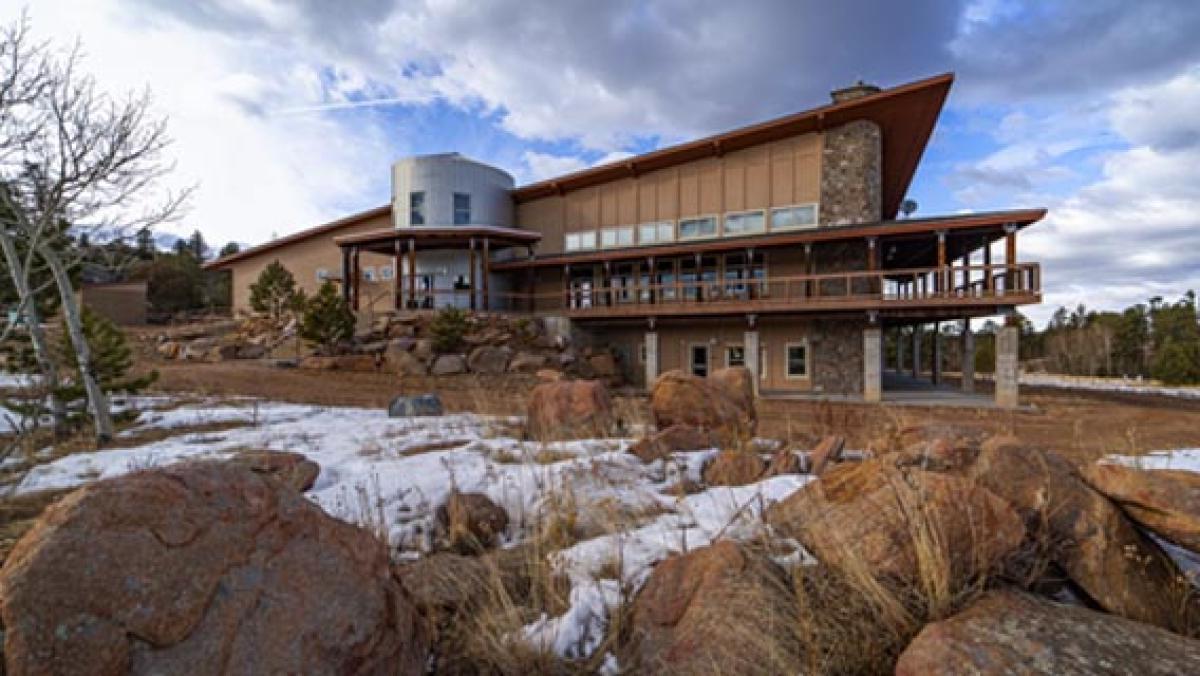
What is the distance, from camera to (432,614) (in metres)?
2.93

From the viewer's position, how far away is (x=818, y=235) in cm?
2016

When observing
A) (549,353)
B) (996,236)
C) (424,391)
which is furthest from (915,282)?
(424,391)

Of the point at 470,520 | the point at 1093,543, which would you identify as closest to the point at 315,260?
the point at 470,520

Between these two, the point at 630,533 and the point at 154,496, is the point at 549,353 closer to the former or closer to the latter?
the point at 630,533

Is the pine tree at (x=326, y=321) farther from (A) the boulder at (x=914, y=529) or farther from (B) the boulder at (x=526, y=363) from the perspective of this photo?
(A) the boulder at (x=914, y=529)

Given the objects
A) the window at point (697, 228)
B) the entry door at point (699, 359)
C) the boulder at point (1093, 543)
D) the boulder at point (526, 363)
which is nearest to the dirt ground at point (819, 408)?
the boulder at point (526, 363)

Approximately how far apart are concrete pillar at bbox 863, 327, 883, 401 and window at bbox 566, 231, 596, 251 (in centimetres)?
1417

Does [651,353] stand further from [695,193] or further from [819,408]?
[819,408]

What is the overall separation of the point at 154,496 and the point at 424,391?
15633mm

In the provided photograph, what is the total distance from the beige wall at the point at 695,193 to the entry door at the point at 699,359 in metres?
Result: 6.27

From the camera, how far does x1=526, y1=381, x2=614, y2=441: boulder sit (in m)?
7.56

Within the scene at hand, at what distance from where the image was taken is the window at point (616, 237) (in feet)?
88.8

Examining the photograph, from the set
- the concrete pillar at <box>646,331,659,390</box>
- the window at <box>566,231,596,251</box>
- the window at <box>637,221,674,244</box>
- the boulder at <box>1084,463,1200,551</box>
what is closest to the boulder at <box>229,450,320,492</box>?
the boulder at <box>1084,463,1200,551</box>

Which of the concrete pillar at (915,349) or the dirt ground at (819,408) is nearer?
the dirt ground at (819,408)
